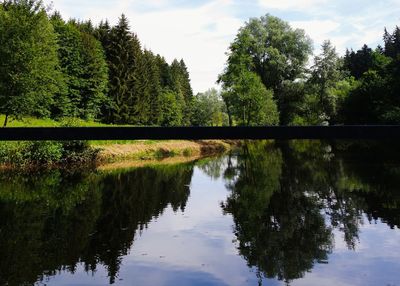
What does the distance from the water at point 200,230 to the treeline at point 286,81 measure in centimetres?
3467

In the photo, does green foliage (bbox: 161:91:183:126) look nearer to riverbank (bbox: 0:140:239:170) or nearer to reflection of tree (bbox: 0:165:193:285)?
riverbank (bbox: 0:140:239:170)

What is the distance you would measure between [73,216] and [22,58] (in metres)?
21.7

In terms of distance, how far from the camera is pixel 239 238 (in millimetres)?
13609

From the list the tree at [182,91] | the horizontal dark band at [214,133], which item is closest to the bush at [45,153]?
the horizontal dark band at [214,133]

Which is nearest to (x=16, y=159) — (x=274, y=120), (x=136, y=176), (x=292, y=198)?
(x=136, y=176)

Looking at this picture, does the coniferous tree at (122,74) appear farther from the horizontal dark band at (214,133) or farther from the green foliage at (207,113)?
the horizontal dark band at (214,133)

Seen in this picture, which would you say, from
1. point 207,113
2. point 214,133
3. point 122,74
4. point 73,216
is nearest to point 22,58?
point 73,216

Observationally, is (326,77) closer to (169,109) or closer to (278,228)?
(169,109)

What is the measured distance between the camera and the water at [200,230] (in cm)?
1055

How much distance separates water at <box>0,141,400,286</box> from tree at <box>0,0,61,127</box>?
10.3 metres

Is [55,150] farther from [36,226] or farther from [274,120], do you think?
[274,120]

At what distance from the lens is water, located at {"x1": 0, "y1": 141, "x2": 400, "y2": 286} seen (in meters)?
10.6

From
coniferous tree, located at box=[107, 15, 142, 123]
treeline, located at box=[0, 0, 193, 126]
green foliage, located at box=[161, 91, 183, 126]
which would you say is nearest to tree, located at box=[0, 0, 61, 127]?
treeline, located at box=[0, 0, 193, 126]

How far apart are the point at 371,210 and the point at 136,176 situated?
1546 centimetres
